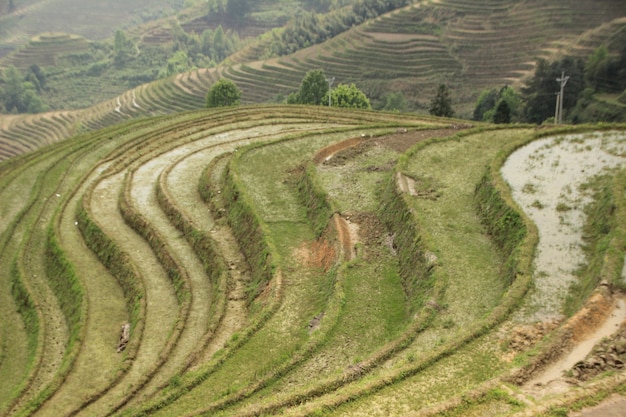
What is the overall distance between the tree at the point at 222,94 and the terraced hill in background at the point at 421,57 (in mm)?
17854

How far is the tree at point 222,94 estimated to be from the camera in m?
43.7

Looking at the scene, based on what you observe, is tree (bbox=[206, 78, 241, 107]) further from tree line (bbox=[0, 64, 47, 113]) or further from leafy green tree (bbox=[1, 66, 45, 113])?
leafy green tree (bbox=[1, 66, 45, 113])

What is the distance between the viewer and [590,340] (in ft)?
36.1

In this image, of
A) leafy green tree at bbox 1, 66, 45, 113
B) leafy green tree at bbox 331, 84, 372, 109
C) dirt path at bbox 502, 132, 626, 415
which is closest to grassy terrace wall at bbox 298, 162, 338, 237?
dirt path at bbox 502, 132, 626, 415

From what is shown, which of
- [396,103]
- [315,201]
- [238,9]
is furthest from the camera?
[238,9]

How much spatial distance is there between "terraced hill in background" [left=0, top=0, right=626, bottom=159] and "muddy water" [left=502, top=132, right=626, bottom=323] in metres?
30.8

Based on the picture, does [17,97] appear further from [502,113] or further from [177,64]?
[502,113]

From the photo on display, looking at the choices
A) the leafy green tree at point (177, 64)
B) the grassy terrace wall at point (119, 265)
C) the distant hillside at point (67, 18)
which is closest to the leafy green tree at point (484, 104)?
the grassy terrace wall at point (119, 265)

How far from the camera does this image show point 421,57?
6156cm

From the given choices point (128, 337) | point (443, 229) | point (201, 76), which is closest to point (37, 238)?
point (128, 337)

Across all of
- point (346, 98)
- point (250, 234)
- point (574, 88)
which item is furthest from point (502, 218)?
point (574, 88)

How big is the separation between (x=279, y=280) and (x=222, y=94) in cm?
2984

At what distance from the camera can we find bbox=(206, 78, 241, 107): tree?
143 feet

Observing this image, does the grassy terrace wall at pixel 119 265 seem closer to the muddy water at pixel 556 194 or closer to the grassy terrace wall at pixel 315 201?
the grassy terrace wall at pixel 315 201
